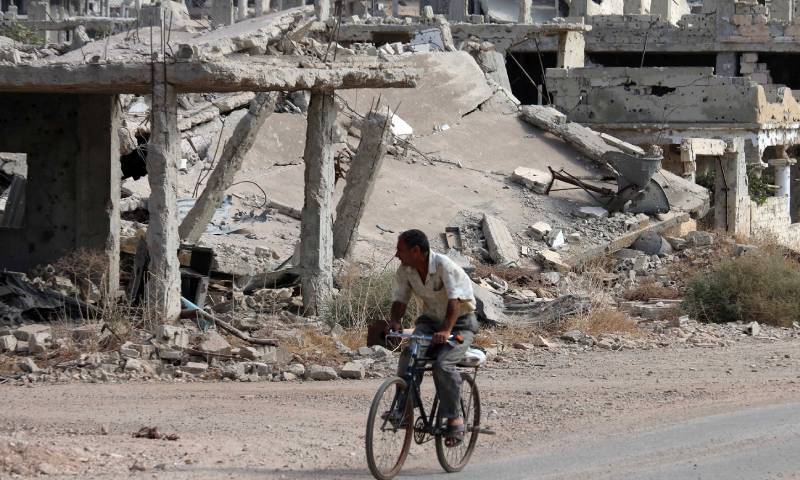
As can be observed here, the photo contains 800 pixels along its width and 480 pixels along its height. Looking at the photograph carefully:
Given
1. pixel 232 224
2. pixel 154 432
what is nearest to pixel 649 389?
pixel 154 432

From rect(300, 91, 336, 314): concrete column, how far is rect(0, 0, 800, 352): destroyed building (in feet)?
0.07

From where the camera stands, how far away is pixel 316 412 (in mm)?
10359

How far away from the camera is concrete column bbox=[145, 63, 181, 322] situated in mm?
13180

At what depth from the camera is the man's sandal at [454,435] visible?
813 cm

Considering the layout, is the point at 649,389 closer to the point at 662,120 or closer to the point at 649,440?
the point at 649,440

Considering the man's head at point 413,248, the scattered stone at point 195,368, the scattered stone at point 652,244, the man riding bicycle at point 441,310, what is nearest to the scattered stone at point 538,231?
the scattered stone at point 652,244

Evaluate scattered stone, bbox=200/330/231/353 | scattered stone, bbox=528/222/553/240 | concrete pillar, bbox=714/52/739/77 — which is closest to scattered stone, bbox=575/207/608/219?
scattered stone, bbox=528/222/553/240

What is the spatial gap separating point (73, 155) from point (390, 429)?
29.0 ft

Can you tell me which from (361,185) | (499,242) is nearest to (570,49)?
(499,242)

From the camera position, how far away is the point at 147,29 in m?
15.6

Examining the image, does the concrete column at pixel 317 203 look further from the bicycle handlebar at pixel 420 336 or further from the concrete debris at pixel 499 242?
the bicycle handlebar at pixel 420 336

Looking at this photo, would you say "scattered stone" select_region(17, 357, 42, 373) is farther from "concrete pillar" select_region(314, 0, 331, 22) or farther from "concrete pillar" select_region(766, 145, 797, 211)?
"concrete pillar" select_region(766, 145, 797, 211)

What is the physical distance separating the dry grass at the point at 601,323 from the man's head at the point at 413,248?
664cm

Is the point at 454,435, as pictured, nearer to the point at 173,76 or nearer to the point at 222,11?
the point at 173,76
